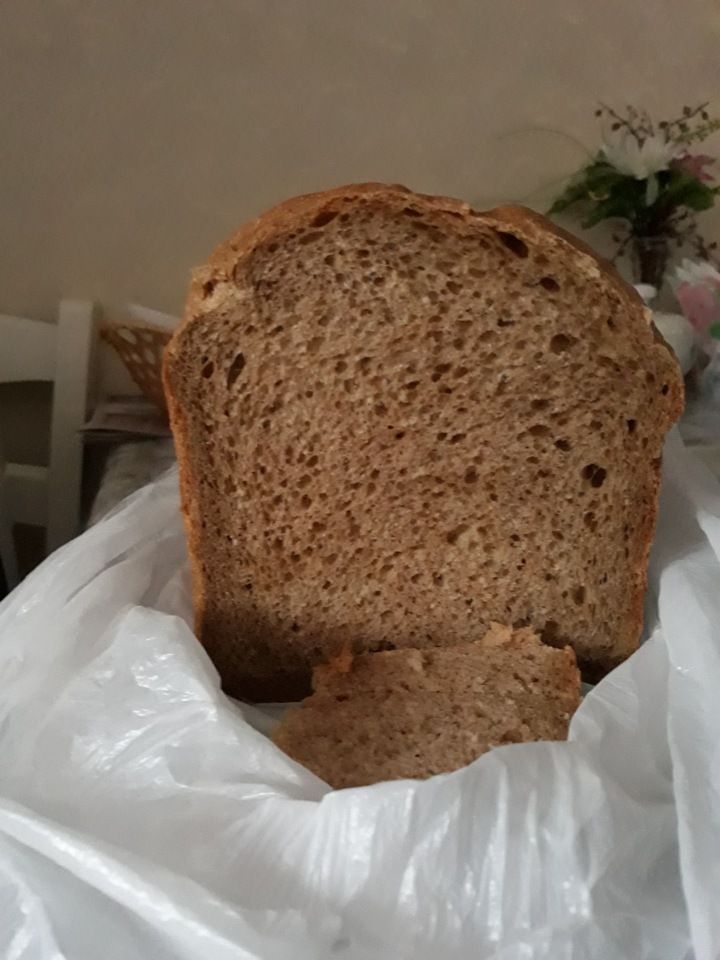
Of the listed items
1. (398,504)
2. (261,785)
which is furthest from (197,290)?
(261,785)

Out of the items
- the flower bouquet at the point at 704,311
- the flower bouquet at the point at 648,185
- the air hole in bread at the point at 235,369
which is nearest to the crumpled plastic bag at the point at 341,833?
the air hole in bread at the point at 235,369

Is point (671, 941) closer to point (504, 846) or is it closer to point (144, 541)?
point (504, 846)

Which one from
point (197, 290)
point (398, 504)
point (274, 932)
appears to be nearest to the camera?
point (274, 932)

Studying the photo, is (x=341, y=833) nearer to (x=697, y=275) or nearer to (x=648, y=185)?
(x=697, y=275)

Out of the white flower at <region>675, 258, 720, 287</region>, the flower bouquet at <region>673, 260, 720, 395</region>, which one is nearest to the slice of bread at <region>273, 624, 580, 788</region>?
the flower bouquet at <region>673, 260, 720, 395</region>

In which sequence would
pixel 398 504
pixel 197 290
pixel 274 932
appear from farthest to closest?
pixel 398 504
pixel 197 290
pixel 274 932

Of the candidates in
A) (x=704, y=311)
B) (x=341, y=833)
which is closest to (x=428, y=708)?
(x=341, y=833)
